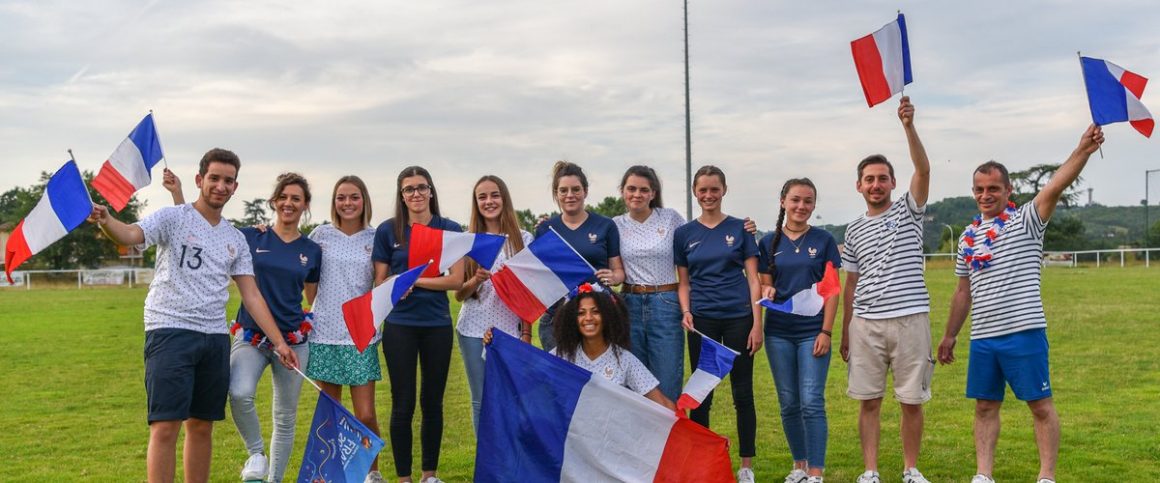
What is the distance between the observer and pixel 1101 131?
570 cm

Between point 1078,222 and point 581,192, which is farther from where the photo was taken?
point 1078,222

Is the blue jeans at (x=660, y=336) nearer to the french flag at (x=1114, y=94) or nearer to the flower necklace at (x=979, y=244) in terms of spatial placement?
the flower necklace at (x=979, y=244)

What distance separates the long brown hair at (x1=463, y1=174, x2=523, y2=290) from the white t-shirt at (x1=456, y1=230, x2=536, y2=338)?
0.06 meters

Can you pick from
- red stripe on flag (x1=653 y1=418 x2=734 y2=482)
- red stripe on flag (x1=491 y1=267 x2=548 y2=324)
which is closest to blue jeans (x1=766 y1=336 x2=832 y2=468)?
red stripe on flag (x1=653 y1=418 x2=734 y2=482)

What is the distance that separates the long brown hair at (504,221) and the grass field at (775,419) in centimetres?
183

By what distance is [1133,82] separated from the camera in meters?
5.93

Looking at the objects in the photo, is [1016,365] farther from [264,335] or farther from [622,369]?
[264,335]

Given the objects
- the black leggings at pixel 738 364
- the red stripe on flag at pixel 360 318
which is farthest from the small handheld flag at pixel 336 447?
the black leggings at pixel 738 364

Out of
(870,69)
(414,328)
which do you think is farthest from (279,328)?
(870,69)

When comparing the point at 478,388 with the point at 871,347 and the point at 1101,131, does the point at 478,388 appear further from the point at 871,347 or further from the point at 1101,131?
the point at 1101,131

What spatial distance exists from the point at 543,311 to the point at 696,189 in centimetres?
135

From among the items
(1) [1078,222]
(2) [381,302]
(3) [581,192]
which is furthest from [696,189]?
(1) [1078,222]

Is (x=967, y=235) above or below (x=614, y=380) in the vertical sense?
above

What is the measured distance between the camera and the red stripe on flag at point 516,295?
256 inches
